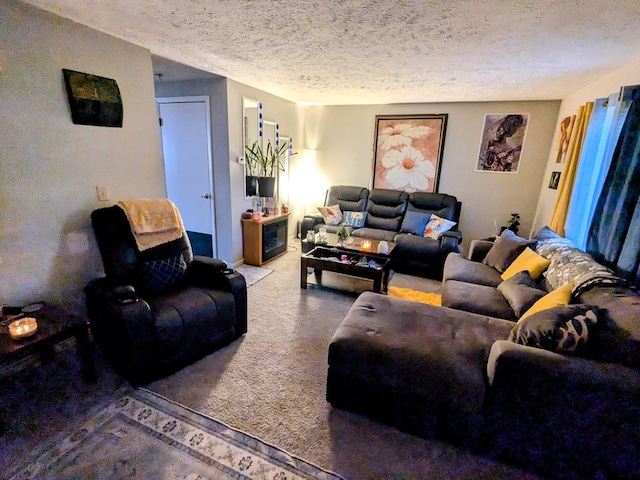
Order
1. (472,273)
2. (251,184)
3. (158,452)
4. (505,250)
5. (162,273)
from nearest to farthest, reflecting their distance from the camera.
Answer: (158,452), (162,273), (472,273), (505,250), (251,184)

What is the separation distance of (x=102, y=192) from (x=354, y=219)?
11.0 feet

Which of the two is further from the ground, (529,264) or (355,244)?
(529,264)

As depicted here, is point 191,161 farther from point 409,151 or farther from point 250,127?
point 409,151

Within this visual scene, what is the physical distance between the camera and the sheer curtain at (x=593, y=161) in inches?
93.8

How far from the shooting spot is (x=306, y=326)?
2.73 m

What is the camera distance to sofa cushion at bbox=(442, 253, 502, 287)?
284 cm

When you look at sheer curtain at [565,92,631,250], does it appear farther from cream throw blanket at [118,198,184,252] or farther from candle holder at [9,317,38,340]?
candle holder at [9,317,38,340]

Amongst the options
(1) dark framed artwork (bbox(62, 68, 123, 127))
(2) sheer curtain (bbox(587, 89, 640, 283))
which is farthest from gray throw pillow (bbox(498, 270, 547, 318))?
(1) dark framed artwork (bbox(62, 68, 123, 127))

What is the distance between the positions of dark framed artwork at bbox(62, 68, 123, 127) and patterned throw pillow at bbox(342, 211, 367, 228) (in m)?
3.22

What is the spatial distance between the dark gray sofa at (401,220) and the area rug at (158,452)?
8.74 ft

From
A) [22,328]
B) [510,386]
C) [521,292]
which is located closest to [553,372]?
[510,386]

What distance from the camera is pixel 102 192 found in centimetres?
241

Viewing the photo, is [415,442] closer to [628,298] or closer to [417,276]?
[628,298]

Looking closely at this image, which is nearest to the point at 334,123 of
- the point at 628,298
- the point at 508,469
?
the point at 628,298
